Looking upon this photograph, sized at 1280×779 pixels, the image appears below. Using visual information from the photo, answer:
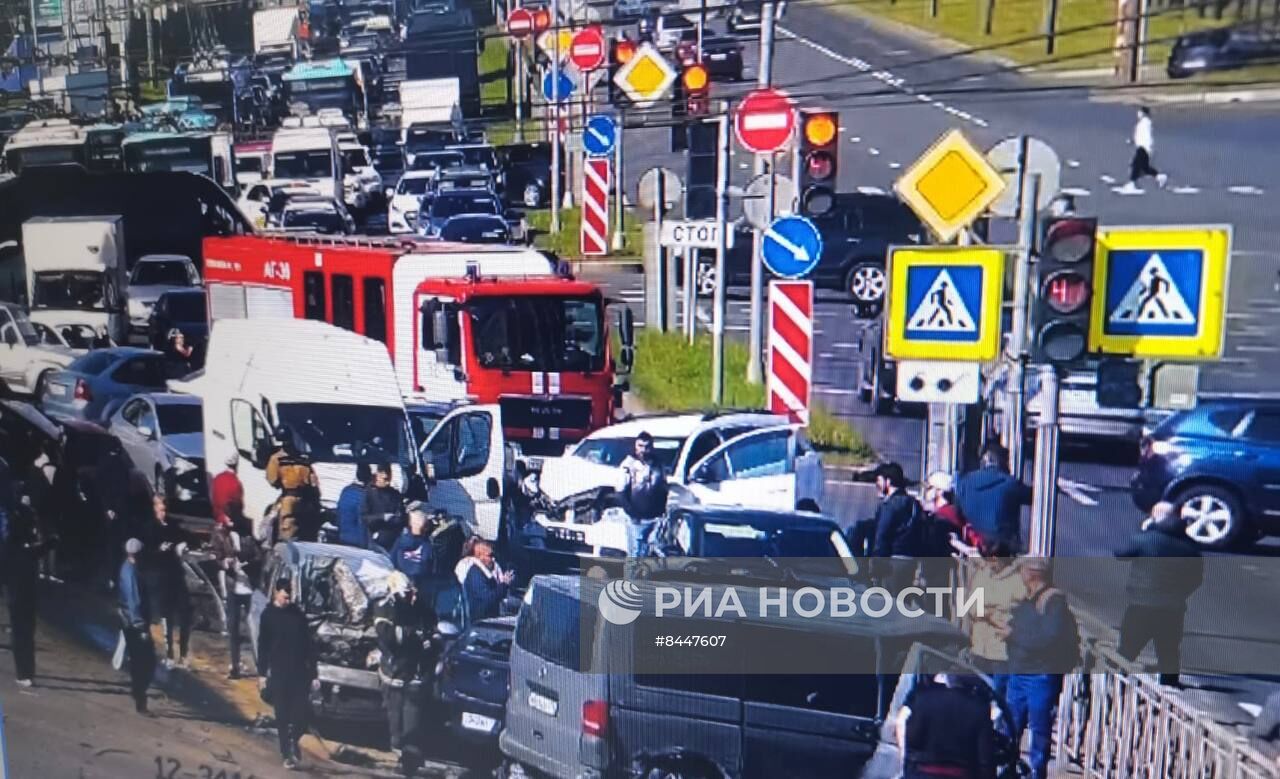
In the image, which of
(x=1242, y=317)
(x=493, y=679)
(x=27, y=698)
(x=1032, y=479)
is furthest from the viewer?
(x=27, y=698)

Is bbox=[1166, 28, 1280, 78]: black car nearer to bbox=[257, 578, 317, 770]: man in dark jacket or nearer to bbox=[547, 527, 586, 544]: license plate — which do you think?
bbox=[547, 527, 586, 544]: license plate

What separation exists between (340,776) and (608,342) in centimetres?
139

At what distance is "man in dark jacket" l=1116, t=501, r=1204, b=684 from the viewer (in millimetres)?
2281

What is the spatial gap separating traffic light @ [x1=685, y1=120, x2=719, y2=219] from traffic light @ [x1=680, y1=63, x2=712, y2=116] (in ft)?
0.11

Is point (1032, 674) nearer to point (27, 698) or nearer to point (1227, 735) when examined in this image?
point (1227, 735)

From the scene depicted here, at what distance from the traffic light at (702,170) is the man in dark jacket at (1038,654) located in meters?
1.06

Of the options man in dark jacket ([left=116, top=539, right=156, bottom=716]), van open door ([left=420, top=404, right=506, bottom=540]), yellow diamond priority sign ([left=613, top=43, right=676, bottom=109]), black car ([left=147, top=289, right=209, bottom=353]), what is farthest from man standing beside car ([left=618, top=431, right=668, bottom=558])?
man in dark jacket ([left=116, top=539, right=156, bottom=716])

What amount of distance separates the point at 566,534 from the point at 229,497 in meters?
1.02

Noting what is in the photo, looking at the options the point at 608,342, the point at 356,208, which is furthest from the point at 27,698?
the point at 608,342

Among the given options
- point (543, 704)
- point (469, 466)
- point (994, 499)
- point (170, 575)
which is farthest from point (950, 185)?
point (170, 575)

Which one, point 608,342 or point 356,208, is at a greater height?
point 356,208

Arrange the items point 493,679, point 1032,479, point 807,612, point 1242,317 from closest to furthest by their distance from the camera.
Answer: point 1242,317, point 1032,479, point 807,612, point 493,679

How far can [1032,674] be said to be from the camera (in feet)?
7.90

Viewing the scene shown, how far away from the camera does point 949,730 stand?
2.41 meters
